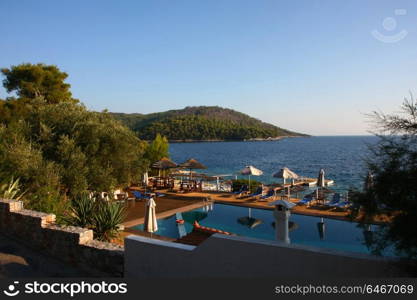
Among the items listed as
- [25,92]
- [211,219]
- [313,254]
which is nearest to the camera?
[313,254]

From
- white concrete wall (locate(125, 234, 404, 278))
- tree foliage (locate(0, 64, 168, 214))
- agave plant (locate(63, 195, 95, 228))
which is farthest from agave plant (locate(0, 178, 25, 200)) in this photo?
white concrete wall (locate(125, 234, 404, 278))

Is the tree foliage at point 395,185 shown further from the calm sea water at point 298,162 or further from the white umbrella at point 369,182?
the calm sea water at point 298,162

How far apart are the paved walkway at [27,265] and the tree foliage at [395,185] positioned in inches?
189

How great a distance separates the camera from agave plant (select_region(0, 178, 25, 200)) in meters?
7.89

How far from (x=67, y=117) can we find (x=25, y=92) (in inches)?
487

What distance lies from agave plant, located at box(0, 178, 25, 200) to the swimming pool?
3.70 m

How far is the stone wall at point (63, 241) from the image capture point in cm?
533

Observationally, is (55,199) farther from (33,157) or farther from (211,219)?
(211,219)

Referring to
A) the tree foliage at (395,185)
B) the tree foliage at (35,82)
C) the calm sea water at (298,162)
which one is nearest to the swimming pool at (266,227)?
the calm sea water at (298,162)

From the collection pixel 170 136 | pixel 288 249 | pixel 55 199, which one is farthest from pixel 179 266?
pixel 170 136

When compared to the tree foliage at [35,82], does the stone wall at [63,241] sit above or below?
below

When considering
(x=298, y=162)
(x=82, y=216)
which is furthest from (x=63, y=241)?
(x=298, y=162)

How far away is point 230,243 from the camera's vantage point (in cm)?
402

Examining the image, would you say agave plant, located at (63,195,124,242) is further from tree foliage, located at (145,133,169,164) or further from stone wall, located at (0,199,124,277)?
tree foliage, located at (145,133,169,164)
